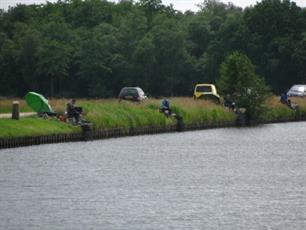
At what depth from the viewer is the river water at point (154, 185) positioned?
44.1 meters

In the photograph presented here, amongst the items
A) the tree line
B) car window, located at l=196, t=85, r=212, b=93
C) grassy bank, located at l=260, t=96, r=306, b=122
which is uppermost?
the tree line

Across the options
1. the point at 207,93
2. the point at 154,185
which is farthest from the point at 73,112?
the point at 207,93

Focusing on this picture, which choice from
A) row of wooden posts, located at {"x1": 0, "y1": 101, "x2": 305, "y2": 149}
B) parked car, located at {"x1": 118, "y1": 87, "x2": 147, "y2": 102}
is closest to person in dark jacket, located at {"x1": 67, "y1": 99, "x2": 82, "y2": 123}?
row of wooden posts, located at {"x1": 0, "y1": 101, "x2": 305, "y2": 149}

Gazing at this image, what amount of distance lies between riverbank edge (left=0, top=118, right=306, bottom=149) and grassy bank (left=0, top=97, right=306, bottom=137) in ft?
0.87

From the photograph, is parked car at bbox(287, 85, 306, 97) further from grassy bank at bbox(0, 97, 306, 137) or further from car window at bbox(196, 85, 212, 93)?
car window at bbox(196, 85, 212, 93)

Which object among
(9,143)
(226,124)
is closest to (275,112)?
(226,124)

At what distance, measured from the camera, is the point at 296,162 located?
66438mm

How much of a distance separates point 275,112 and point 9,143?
127 feet

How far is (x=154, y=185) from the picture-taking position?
5388 centimetres

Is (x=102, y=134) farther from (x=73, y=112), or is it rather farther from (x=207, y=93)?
(x=207, y=93)

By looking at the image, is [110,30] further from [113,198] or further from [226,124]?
[113,198]

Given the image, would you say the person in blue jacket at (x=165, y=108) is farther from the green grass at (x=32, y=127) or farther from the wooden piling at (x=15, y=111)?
the wooden piling at (x=15, y=111)

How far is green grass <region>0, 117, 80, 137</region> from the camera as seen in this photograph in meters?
68.0

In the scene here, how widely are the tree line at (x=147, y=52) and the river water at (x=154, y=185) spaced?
166 ft
